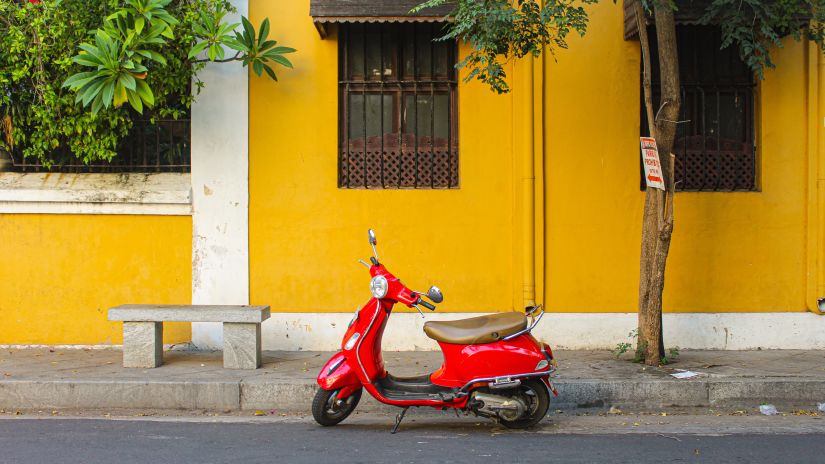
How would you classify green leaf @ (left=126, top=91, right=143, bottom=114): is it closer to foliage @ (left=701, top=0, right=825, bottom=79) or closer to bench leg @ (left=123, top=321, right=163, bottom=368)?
bench leg @ (left=123, top=321, right=163, bottom=368)

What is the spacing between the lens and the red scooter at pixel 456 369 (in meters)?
5.80

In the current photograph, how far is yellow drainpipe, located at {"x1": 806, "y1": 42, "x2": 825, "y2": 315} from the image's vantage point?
8.38 meters

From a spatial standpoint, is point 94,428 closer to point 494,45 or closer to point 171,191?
point 171,191

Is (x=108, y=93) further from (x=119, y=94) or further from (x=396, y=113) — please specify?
(x=396, y=113)

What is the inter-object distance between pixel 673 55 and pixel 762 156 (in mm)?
2002

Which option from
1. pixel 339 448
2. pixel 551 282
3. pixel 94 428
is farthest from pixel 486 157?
pixel 94 428

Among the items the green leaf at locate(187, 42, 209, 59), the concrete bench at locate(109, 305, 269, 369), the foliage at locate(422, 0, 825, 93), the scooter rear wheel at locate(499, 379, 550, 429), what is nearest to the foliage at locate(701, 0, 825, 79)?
the foliage at locate(422, 0, 825, 93)

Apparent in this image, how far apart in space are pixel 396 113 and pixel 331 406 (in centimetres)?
370

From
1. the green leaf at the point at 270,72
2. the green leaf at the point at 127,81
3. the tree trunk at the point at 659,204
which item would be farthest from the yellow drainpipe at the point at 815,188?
the green leaf at the point at 127,81

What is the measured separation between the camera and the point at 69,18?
7883mm

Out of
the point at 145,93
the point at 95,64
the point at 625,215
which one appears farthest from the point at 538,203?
the point at 95,64

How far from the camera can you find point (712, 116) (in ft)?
Result: 28.4

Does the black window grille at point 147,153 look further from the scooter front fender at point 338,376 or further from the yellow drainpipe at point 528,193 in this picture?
the scooter front fender at point 338,376

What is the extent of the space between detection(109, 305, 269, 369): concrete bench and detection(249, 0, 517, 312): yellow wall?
1050 millimetres
